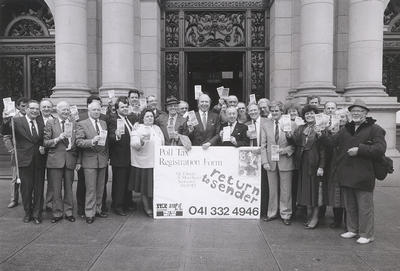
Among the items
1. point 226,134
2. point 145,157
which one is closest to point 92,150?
point 145,157

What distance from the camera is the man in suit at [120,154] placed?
25.3ft

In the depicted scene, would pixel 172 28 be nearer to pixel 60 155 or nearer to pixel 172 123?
pixel 172 123

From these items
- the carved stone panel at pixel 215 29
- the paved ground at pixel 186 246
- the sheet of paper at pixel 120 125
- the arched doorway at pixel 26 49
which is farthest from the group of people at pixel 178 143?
the arched doorway at pixel 26 49

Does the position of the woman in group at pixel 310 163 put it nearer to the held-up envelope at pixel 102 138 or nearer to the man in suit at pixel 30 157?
the held-up envelope at pixel 102 138

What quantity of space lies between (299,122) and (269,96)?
21.3 feet

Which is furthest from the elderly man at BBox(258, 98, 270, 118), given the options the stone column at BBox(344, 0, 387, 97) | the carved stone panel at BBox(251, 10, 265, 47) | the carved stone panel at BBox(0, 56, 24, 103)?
the carved stone panel at BBox(0, 56, 24, 103)

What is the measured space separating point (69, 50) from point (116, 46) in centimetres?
131

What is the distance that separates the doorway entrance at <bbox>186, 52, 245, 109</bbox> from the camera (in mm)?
15156

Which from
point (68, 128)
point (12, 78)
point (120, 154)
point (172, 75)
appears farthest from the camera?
point (12, 78)

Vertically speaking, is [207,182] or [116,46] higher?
[116,46]

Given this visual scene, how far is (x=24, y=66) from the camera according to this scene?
45.6 feet

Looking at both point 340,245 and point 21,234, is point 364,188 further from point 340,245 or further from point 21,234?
point 21,234

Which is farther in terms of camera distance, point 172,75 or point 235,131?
point 172,75

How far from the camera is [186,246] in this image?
5.96 meters
